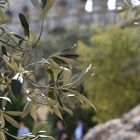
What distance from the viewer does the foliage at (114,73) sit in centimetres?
2192

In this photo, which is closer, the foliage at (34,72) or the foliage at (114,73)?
the foliage at (34,72)

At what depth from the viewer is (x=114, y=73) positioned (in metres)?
22.6

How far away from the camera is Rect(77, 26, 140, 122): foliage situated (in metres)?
21.9

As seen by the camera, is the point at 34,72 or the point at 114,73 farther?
the point at 114,73

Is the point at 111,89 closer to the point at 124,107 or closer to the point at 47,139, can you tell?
the point at 124,107

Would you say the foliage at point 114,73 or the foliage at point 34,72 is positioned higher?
the foliage at point 34,72

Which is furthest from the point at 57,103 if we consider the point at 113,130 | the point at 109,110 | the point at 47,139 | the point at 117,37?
the point at 117,37

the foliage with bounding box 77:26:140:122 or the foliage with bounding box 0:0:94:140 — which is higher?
the foliage with bounding box 0:0:94:140

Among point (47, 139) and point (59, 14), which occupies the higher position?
point (47, 139)

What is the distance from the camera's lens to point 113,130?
12547mm

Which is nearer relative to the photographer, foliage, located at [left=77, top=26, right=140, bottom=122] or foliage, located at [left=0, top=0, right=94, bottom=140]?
foliage, located at [left=0, top=0, right=94, bottom=140]

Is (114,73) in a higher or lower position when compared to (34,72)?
lower

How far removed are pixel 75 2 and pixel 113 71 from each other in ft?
109

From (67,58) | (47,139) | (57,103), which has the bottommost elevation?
(47,139)
